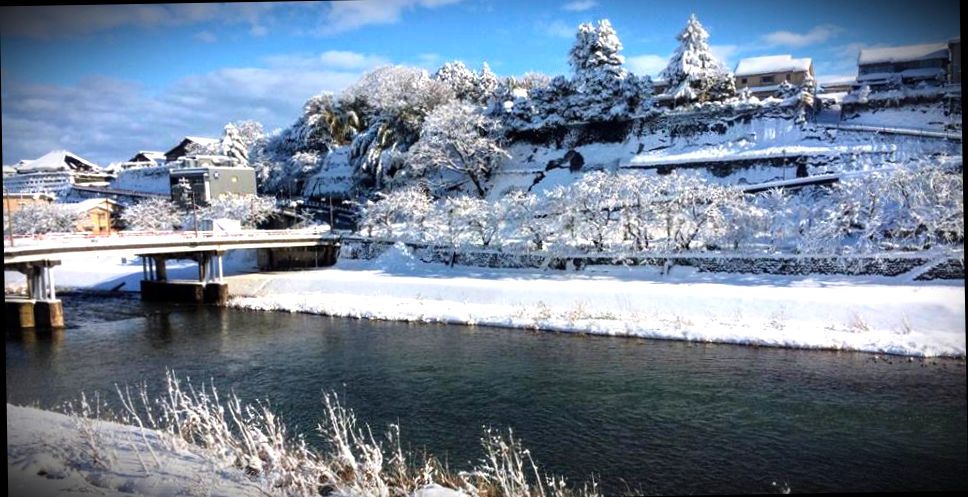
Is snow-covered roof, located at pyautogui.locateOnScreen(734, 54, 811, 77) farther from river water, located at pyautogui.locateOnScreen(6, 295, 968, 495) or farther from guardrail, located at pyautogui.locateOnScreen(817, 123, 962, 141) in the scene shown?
river water, located at pyautogui.locateOnScreen(6, 295, 968, 495)

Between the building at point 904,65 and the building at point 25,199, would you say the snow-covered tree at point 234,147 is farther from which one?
the building at point 904,65

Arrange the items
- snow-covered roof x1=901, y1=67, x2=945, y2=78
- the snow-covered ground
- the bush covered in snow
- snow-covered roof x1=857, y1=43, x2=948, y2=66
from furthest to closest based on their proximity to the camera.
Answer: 1. snow-covered roof x1=857, y1=43, x2=948, y2=66
2. snow-covered roof x1=901, y1=67, x2=945, y2=78
3. the bush covered in snow
4. the snow-covered ground

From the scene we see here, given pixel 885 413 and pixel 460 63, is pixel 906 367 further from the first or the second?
pixel 460 63

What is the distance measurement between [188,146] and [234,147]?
24.5 feet

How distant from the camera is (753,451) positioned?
8812mm

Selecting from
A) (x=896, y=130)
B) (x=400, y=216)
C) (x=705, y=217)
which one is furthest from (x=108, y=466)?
(x=896, y=130)

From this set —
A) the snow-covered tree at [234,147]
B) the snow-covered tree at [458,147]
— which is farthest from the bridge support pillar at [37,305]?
the snow-covered tree at [234,147]

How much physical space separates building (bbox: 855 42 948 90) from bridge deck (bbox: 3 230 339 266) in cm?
2708

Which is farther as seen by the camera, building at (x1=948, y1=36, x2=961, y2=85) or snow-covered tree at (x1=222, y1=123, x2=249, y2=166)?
snow-covered tree at (x1=222, y1=123, x2=249, y2=166)

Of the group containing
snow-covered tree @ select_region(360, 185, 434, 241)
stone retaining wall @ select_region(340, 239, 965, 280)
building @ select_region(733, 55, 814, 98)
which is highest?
building @ select_region(733, 55, 814, 98)

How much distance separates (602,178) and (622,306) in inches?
298

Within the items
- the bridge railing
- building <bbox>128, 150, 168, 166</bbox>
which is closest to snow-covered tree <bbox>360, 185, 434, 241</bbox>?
the bridge railing

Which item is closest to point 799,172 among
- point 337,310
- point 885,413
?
point 885,413

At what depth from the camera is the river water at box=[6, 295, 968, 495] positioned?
842cm
